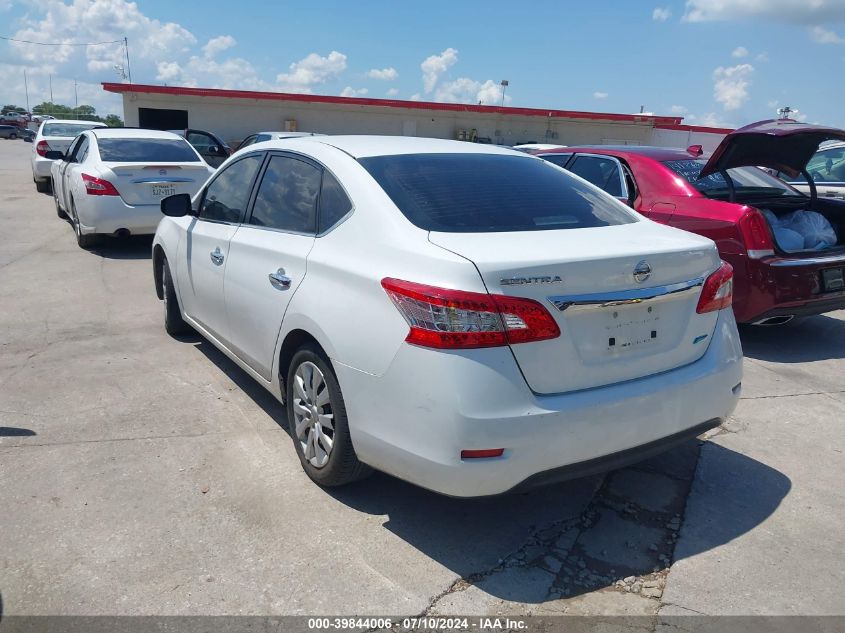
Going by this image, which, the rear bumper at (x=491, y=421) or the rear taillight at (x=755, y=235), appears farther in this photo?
the rear taillight at (x=755, y=235)

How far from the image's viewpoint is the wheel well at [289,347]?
3350 mm

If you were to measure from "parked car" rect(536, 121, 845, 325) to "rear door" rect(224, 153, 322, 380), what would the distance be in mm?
3309

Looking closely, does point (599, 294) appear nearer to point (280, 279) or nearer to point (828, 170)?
point (280, 279)

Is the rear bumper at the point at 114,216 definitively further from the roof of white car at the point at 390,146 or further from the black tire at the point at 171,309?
the roof of white car at the point at 390,146

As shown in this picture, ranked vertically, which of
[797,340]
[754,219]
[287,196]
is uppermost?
[287,196]

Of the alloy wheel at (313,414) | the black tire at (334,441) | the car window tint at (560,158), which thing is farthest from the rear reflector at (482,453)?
the car window tint at (560,158)

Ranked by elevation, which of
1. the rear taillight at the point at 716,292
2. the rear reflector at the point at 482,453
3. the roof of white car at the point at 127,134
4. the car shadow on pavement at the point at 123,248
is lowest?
the car shadow on pavement at the point at 123,248

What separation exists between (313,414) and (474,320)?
116 cm

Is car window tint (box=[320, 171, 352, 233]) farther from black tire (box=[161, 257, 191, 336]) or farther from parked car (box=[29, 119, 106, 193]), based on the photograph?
parked car (box=[29, 119, 106, 193])

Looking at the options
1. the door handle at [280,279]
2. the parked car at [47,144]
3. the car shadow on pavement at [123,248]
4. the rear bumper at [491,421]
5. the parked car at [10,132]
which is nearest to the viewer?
the rear bumper at [491,421]

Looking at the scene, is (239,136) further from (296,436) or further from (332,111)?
(296,436)

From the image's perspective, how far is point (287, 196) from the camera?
3.86 meters

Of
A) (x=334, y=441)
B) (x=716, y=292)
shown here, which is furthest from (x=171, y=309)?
(x=716, y=292)

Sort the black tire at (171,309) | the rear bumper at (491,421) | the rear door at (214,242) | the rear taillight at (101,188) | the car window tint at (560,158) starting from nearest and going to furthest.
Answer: the rear bumper at (491,421) → the rear door at (214,242) → the black tire at (171,309) → the car window tint at (560,158) → the rear taillight at (101,188)
